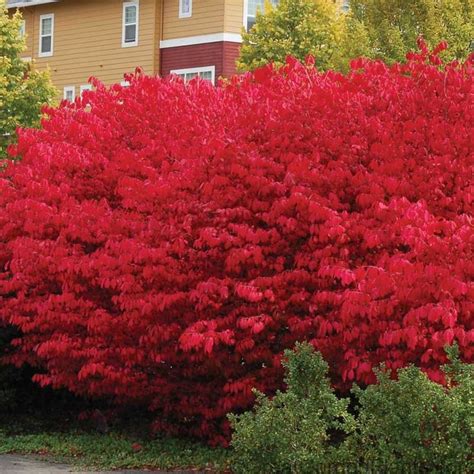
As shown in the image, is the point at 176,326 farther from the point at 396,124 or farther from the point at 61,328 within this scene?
the point at 396,124

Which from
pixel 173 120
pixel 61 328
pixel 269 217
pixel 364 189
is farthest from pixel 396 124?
pixel 61 328

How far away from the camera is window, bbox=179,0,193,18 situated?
116ft

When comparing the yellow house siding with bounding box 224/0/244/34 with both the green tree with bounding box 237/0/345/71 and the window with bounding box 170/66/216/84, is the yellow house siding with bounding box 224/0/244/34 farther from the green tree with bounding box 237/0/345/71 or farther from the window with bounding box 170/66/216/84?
the green tree with bounding box 237/0/345/71

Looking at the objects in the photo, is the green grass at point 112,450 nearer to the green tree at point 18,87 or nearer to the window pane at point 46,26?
the green tree at point 18,87

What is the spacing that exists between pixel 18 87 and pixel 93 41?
789 centimetres

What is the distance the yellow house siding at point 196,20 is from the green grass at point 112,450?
23019 mm

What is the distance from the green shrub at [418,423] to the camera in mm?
8156

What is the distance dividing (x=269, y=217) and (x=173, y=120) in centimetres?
209

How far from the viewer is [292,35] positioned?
3173 centimetres

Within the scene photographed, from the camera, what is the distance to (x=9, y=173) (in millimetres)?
12555

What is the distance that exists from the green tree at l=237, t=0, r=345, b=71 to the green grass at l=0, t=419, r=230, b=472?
63.7 feet

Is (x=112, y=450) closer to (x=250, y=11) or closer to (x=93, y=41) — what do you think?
(x=250, y=11)

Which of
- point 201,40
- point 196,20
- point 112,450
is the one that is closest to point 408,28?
point 201,40

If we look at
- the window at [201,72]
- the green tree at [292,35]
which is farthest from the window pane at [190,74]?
the green tree at [292,35]
